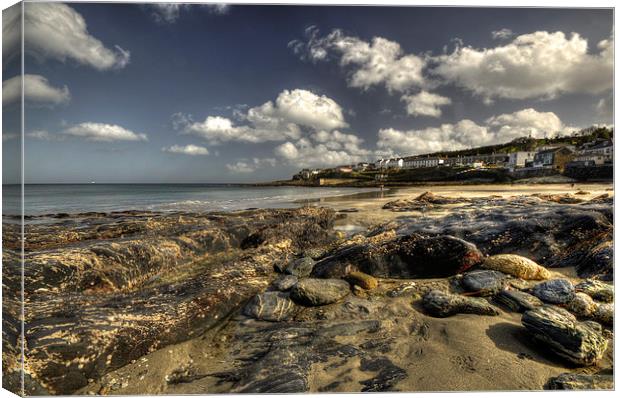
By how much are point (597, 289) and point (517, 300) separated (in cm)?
104

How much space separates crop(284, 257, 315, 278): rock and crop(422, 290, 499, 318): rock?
152 cm

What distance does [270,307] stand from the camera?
2547 millimetres

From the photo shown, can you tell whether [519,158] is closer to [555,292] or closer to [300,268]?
[555,292]

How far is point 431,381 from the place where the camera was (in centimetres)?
188

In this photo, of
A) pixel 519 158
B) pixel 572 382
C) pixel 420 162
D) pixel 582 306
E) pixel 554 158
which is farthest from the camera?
pixel 420 162

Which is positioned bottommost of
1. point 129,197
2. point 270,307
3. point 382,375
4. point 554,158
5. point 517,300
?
point 382,375

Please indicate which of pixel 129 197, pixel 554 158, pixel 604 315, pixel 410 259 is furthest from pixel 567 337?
pixel 129 197

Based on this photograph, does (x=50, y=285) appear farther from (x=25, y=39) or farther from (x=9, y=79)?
(x=25, y=39)

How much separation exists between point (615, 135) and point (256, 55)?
13.8ft

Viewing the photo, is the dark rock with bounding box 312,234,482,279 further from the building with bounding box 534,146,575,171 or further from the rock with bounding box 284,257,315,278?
the building with bounding box 534,146,575,171

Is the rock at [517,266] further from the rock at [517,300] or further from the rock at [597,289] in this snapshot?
the rock at [517,300]

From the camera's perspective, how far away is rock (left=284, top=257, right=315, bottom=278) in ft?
10.7

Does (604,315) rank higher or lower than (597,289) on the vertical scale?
lower

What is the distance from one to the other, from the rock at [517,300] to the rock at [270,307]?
2154 mm
